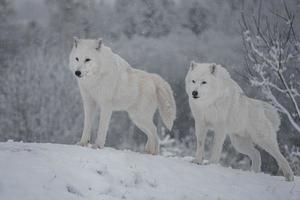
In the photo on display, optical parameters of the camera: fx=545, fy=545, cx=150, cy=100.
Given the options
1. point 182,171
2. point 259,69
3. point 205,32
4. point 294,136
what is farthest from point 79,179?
point 205,32

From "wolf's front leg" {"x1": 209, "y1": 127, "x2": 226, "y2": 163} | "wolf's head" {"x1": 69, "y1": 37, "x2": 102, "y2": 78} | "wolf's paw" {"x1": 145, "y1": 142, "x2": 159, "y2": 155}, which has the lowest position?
"wolf's paw" {"x1": 145, "y1": 142, "x2": 159, "y2": 155}

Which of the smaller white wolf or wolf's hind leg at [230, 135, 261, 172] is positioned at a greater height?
the smaller white wolf

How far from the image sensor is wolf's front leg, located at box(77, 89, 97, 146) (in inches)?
344

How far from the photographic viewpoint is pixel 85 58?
8.55 m

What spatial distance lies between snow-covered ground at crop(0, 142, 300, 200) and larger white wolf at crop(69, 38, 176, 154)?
751 mm

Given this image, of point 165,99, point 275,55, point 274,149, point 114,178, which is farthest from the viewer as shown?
point 275,55

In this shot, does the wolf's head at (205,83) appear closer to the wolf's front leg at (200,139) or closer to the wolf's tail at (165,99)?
the wolf's front leg at (200,139)

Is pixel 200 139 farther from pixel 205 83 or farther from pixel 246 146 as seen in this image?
pixel 246 146

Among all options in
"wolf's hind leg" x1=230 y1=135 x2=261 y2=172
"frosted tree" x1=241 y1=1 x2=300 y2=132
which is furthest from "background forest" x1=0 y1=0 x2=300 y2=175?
"wolf's hind leg" x1=230 y1=135 x2=261 y2=172

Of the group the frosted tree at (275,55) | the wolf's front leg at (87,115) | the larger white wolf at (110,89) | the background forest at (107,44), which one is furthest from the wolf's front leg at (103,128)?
the background forest at (107,44)

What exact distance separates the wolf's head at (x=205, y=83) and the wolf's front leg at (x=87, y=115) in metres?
1.61

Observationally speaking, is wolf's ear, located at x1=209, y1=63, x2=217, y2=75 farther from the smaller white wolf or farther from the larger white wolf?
the larger white wolf

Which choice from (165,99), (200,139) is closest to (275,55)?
(165,99)

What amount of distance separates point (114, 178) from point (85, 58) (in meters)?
2.25
